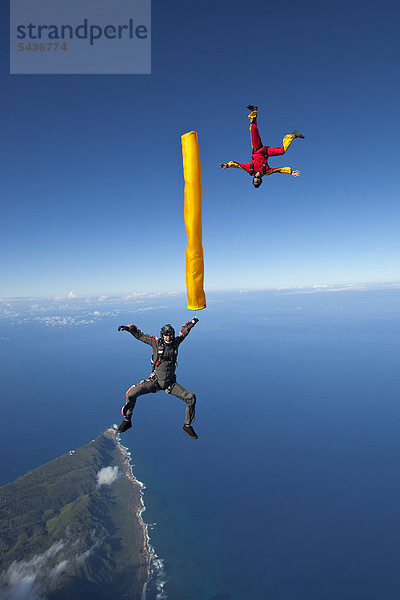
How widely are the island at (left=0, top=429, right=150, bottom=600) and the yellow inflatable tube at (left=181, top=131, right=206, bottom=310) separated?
2465 inches

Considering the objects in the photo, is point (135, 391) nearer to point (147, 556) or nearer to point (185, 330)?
point (185, 330)

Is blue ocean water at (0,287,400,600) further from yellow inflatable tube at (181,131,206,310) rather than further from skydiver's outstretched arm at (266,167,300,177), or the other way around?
skydiver's outstretched arm at (266,167,300,177)

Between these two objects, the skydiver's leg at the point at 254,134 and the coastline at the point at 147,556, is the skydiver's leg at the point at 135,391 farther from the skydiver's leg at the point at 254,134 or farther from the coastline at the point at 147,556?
the coastline at the point at 147,556

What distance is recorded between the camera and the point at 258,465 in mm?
71250

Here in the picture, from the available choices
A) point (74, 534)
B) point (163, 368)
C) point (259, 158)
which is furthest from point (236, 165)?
point (74, 534)

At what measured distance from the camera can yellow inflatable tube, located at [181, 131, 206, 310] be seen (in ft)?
21.5

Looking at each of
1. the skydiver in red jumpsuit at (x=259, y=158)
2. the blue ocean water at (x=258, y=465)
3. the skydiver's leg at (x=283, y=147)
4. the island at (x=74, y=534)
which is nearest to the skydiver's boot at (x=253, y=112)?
the skydiver in red jumpsuit at (x=259, y=158)

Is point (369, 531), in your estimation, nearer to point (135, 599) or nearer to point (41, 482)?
point (135, 599)

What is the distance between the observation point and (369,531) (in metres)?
51.1

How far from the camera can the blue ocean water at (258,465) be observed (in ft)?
150

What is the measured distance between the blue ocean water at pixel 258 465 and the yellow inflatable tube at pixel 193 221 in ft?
195

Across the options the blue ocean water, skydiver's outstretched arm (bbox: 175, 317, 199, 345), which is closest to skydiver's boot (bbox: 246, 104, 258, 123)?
skydiver's outstretched arm (bbox: 175, 317, 199, 345)

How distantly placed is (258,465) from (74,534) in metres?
45.9

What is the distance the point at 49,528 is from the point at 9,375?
135991mm
